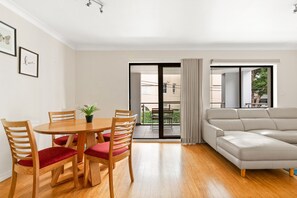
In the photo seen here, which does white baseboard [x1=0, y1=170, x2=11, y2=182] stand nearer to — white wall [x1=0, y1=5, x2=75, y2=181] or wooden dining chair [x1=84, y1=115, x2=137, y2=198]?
white wall [x1=0, y1=5, x2=75, y2=181]

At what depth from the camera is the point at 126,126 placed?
88.4 inches

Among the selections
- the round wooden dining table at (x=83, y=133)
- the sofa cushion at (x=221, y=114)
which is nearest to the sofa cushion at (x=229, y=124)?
the sofa cushion at (x=221, y=114)

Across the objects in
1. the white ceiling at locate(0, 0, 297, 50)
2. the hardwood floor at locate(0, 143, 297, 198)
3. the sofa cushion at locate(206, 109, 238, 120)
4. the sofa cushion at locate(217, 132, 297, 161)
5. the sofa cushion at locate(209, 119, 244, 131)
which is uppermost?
the white ceiling at locate(0, 0, 297, 50)

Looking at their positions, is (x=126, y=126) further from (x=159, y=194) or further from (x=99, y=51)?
(x=99, y=51)

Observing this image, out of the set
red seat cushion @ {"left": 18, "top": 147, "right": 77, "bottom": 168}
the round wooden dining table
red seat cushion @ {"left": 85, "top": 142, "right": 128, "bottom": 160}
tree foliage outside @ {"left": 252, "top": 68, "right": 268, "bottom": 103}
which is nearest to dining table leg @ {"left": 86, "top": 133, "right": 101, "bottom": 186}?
the round wooden dining table

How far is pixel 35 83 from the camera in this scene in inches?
124

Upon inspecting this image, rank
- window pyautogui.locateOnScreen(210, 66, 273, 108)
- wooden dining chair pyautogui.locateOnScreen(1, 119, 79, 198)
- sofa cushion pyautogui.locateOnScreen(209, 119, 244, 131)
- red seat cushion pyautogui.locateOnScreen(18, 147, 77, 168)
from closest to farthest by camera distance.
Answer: wooden dining chair pyautogui.locateOnScreen(1, 119, 79, 198) < red seat cushion pyautogui.locateOnScreen(18, 147, 77, 168) < sofa cushion pyautogui.locateOnScreen(209, 119, 244, 131) < window pyautogui.locateOnScreen(210, 66, 273, 108)

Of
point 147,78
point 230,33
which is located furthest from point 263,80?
point 147,78

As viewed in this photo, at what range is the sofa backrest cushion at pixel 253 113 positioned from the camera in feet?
14.2

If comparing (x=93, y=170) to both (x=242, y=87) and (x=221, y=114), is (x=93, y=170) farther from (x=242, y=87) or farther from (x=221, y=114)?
(x=242, y=87)

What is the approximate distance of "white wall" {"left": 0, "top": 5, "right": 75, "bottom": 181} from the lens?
8.31ft

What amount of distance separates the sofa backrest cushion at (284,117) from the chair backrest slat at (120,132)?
3608mm

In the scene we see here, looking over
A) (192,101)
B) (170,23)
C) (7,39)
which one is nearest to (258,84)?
(192,101)

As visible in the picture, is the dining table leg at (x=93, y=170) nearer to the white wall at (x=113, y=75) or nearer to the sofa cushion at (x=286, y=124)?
the white wall at (x=113, y=75)
